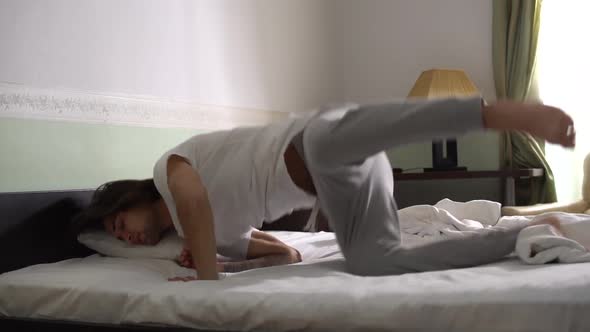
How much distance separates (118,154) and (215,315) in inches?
53.2

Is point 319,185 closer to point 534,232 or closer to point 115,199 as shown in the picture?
point 534,232

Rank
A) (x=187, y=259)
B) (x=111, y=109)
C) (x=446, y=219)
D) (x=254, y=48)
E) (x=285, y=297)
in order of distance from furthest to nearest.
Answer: (x=254, y=48) → (x=111, y=109) → (x=446, y=219) → (x=187, y=259) → (x=285, y=297)

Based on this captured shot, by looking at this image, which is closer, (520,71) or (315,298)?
(315,298)

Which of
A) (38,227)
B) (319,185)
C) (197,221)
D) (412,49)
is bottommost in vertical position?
(38,227)

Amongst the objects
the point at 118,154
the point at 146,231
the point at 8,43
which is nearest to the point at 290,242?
the point at 146,231

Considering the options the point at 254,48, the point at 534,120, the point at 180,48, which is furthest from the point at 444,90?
the point at 534,120

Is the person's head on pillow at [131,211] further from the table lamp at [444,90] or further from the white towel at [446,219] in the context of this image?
the table lamp at [444,90]

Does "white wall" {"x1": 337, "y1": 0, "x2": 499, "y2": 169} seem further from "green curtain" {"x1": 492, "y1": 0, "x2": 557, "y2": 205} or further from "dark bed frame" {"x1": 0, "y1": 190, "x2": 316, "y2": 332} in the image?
"dark bed frame" {"x1": 0, "y1": 190, "x2": 316, "y2": 332}

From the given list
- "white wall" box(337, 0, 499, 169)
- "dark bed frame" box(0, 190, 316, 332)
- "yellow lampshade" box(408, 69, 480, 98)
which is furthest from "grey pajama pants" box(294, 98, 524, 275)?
"white wall" box(337, 0, 499, 169)

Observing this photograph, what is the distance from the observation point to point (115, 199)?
2229mm

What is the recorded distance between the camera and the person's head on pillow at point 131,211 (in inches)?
87.0

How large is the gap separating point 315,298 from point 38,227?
119 centimetres

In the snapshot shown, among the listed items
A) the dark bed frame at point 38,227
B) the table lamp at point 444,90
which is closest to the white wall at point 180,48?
the dark bed frame at point 38,227

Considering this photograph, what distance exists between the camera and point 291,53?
4039mm
